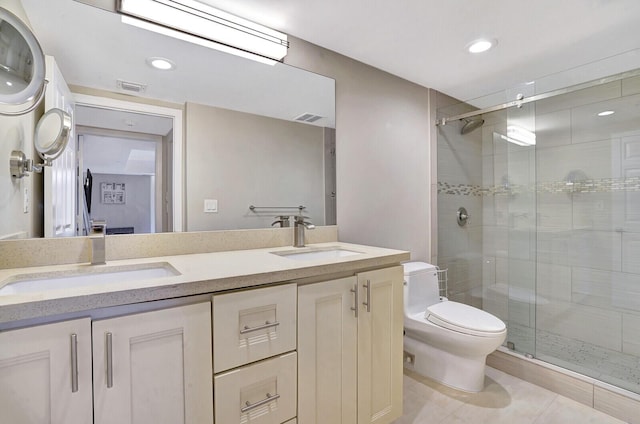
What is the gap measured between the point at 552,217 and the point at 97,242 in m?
2.88

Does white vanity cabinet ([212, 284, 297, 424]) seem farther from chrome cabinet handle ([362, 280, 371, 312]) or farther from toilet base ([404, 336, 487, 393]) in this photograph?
toilet base ([404, 336, 487, 393])

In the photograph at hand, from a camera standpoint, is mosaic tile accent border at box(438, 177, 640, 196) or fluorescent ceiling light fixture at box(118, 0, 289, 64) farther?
mosaic tile accent border at box(438, 177, 640, 196)

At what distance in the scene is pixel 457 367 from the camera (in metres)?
1.88

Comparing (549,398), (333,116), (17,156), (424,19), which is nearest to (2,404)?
(17,156)

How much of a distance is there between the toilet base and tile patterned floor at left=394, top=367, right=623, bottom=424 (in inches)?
1.7

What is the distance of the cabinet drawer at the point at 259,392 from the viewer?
0.96m

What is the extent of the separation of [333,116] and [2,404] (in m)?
1.84

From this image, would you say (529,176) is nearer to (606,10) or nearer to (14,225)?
(606,10)

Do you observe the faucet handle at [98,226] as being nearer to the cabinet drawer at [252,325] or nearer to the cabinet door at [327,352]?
the cabinet drawer at [252,325]

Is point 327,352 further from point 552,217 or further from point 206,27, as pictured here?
point 552,217

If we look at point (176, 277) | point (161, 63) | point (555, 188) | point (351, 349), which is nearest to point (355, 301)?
A: point (351, 349)

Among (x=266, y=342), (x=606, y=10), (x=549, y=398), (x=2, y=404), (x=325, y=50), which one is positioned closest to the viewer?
(x=2, y=404)

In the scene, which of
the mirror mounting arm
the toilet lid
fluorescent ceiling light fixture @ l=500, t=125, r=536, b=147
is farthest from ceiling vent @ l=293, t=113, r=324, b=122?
fluorescent ceiling light fixture @ l=500, t=125, r=536, b=147

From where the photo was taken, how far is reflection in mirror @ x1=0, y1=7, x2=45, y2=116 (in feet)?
2.91
